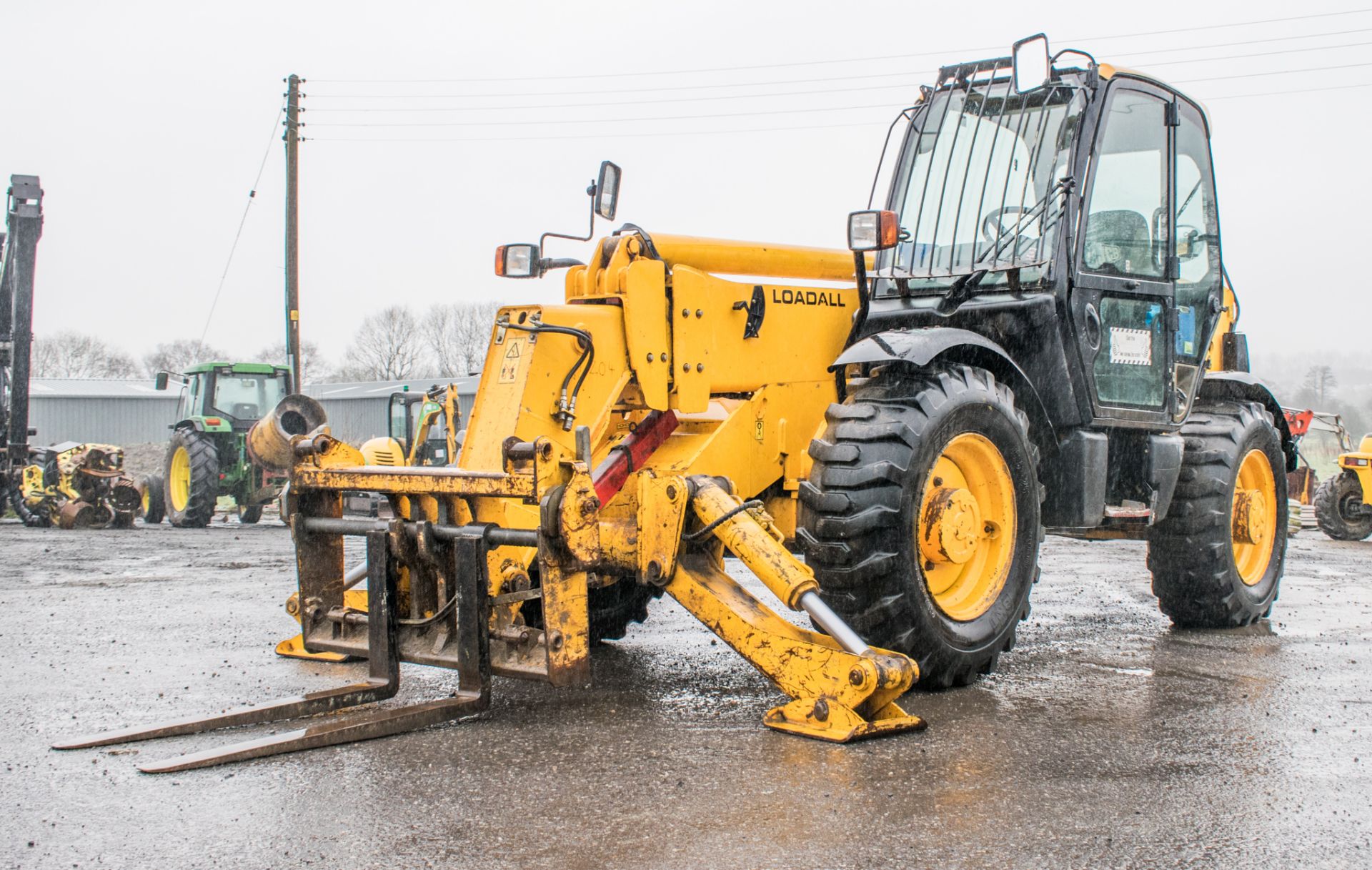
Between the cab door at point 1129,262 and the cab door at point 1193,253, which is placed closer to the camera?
the cab door at point 1129,262

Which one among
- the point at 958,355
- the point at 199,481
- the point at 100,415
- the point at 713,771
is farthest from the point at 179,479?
the point at 100,415

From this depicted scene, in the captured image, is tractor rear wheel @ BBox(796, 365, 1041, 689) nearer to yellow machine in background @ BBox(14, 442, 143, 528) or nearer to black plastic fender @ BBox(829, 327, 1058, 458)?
black plastic fender @ BBox(829, 327, 1058, 458)

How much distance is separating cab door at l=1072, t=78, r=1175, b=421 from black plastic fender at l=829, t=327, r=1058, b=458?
347 mm

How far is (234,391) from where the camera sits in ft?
63.8

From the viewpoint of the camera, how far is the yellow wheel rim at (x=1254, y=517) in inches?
302

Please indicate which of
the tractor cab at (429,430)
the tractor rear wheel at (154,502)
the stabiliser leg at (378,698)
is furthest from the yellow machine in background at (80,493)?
the stabiliser leg at (378,698)

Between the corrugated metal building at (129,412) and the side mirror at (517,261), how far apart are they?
132 feet

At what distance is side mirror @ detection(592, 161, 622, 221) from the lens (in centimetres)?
605

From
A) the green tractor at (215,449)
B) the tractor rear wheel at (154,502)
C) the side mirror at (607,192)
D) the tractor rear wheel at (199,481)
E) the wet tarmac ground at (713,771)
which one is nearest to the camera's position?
the wet tarmac ground at (713,771)

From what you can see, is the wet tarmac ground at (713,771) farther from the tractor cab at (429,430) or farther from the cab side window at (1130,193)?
the tractor cab at (429,430)

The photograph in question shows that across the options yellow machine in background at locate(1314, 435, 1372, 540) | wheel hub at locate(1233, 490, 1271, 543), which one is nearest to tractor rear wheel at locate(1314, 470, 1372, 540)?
yellow machine in background at locate(1314, 435, 1372, 540)

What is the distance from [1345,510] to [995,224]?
35.8 feet

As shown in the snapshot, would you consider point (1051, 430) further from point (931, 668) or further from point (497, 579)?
point (497, 579)

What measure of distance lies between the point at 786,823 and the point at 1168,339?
424cm
